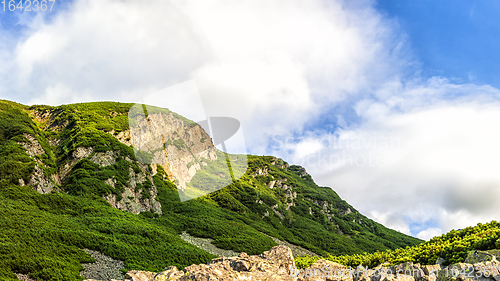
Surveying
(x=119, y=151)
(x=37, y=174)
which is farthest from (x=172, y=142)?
(x=37, y=174)

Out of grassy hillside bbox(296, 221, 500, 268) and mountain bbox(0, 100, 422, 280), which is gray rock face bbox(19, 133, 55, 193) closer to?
mountain bbox(0, 100, 422, 280)

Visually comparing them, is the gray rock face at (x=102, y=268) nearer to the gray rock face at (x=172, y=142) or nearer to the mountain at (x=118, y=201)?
the mountain at (x=118, y=201)

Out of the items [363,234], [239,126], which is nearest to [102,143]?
[239,126]

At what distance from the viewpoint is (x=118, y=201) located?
62000 mm

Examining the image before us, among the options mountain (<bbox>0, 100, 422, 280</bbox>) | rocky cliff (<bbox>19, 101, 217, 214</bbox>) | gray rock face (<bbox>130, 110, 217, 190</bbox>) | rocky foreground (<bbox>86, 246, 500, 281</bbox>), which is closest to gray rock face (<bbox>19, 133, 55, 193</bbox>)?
rocky cliff (<bbox>19, 101, 217, 214</bbox>)

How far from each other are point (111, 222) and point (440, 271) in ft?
153

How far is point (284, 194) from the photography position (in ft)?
543

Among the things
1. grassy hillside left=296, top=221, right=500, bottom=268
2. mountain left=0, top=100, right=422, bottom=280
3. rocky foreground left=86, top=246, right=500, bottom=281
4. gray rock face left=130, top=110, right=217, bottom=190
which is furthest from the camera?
gray rock face left=130, top=110, right=217, bottom=190

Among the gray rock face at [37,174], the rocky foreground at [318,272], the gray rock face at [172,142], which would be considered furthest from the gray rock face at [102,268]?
the gray rock face at [172,142]

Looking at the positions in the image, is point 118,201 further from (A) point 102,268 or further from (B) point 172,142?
(B) point 172,142

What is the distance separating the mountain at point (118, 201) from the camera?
98.9ft

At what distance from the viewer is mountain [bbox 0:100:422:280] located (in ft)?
98.9

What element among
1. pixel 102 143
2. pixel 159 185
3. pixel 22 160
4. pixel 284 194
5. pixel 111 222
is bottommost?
pixel 111 222

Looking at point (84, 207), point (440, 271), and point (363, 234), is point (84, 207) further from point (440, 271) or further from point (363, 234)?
point (363, 234)
